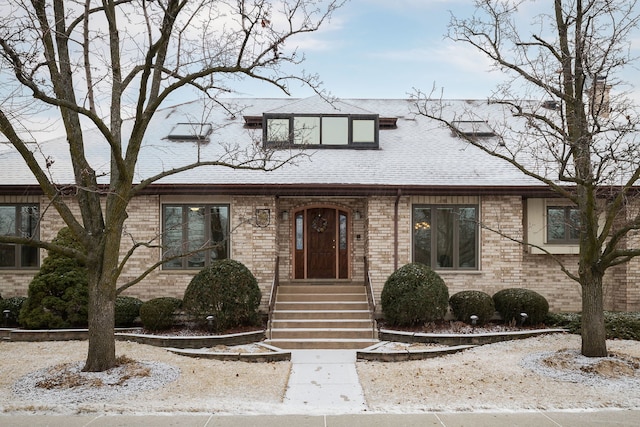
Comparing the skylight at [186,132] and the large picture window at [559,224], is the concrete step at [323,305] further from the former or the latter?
the skylight at [186,132]

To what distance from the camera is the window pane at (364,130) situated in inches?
653

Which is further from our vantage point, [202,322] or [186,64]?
[202,322]

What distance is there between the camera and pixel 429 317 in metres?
12.3

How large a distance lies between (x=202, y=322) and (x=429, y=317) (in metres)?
5.00

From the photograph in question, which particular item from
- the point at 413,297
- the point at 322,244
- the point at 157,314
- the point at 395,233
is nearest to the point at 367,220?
the point at 395,233

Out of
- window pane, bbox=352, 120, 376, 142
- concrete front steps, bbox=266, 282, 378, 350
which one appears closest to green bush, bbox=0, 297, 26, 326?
concrete front steps, bbox=266, 282, 378, 350

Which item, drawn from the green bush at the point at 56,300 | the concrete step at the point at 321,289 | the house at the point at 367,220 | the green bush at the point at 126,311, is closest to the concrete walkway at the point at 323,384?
the concrete step at the point at 321,289

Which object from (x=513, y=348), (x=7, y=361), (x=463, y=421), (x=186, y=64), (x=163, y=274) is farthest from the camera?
(x=163, y=274)

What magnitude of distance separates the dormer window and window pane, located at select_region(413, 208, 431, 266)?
114 inches

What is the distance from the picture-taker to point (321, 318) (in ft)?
42.8

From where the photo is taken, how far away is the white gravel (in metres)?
7.52

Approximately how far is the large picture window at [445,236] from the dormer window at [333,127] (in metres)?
3.06

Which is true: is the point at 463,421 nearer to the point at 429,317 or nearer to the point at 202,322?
the point at 429,317

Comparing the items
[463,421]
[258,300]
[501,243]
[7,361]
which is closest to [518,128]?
[501,243]
